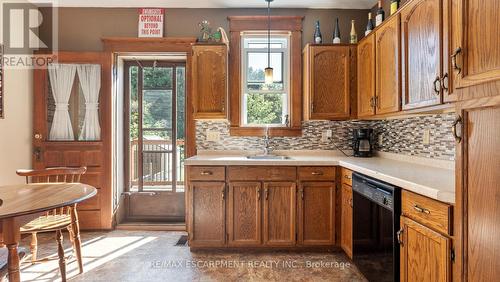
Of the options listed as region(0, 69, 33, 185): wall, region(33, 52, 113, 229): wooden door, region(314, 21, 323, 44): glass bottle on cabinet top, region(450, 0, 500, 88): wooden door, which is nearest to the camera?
region(450, 0, 500, 88): wooden door

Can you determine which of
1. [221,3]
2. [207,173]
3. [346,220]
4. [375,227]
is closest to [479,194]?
[375,227]

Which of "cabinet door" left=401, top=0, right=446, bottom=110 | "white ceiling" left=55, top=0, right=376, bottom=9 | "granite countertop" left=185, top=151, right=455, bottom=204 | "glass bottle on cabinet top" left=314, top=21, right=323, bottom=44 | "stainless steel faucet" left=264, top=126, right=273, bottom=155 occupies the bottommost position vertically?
"granite countertop" left=185, top=151, right=455, bottom=204

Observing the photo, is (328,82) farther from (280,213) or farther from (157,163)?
(157,163)

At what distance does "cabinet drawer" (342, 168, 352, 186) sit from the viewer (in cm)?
247

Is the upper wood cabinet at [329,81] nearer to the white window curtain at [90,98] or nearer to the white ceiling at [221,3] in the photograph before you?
the white ceiling at [221,3]

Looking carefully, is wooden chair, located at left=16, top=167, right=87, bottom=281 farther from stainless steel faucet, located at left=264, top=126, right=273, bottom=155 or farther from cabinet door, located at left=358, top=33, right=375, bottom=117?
cabinet door, located at left=358, top=33, right=375, bottom=117

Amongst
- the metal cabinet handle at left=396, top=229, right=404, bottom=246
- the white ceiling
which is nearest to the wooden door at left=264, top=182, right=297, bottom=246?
the metal cabinet handle at left=396, top=229, right=404, bottom=246

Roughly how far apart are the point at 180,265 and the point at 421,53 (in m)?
2.48

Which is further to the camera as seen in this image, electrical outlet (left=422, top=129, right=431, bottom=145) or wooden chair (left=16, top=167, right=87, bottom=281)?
electrical outlet (left=422, top=129, right=431, bottom=145)

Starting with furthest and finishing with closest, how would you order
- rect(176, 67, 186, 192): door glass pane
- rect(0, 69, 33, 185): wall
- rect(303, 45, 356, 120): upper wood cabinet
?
rect(176, 67, 186, 192): door glass pane
rect(303, 45, 356, 120): upper wood cabinet
rect(0, 69, 33, 185): wall

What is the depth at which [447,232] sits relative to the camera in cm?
132

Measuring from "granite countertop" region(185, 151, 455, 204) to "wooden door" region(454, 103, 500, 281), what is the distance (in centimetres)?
26

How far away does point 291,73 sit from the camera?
3291 millimetres

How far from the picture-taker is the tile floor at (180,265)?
2311mm
